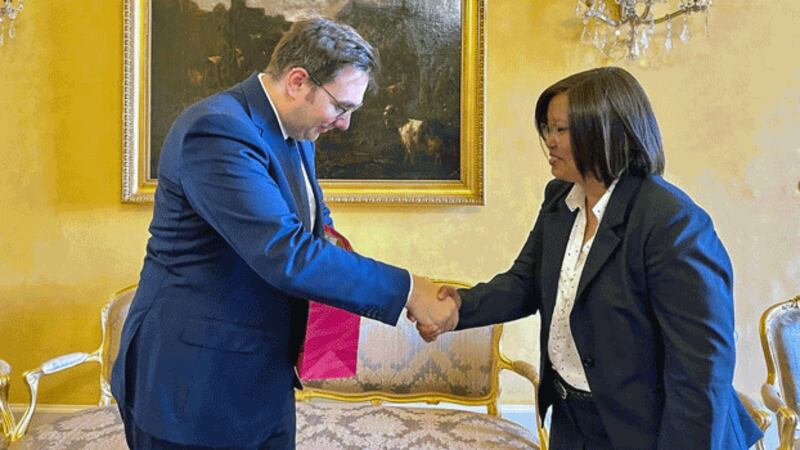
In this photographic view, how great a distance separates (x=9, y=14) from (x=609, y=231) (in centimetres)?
287

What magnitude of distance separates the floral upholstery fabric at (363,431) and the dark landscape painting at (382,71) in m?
1.11

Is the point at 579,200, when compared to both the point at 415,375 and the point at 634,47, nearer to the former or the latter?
the point at 415,375

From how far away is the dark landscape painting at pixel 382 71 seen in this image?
9.95 ft

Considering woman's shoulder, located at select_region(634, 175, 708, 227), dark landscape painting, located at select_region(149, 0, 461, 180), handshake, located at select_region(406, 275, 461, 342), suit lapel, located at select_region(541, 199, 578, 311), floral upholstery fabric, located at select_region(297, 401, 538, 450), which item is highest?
dark landscape painting, located at select_region(149, 0, 461, 180)

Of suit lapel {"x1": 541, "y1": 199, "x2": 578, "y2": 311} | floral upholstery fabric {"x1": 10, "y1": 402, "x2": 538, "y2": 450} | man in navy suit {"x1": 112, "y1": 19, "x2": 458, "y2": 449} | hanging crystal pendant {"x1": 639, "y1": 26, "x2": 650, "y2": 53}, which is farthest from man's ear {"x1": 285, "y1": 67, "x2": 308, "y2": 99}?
hanging crystal pendant {"x1": 639, "y1": 26, "x2": 650, "y2": 53}

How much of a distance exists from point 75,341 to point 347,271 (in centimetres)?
240

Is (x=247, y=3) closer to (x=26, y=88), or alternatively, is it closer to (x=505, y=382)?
(x=26, y=88)

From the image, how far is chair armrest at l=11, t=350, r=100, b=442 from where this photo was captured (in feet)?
7.84

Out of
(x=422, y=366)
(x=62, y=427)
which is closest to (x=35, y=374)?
(x=62, y=427)

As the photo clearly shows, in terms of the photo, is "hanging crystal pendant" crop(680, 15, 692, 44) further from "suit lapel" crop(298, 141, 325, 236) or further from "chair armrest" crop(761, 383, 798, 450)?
"suit lapel" crop(298, 141, 325, 236)

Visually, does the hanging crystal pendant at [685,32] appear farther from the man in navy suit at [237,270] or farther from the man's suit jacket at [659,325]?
the man in navy suit at [237,270]

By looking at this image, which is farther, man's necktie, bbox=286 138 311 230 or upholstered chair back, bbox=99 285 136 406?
upholstered chair back, bbox=99 285 136 406

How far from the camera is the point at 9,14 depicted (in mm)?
2934

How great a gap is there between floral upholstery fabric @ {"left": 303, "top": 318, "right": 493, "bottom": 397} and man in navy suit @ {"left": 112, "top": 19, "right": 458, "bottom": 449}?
4.37ft
